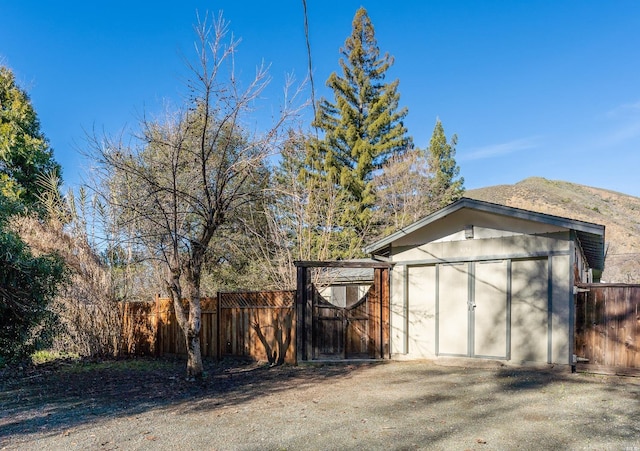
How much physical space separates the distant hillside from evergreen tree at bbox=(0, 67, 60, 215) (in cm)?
3691

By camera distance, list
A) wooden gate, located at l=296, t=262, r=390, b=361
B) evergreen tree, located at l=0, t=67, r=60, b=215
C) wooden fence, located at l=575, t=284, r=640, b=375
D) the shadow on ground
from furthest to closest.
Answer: evergreen tree, located at l=0, t=67, r=60, b=215 < wooden gate, located at l=296, t=262, r=390, b=361 < wooden fence, located at l=575, t=284, r=640, b=375 < the shadow on ground

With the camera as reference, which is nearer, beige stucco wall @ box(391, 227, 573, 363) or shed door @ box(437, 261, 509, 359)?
beige stucco wall @ box(391, 227, 573, 363)

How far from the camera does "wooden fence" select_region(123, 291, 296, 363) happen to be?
927 centimetres

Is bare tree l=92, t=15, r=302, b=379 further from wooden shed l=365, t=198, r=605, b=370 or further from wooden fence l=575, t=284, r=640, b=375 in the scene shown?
wooden fence l=575, t=284, r=640, b=375

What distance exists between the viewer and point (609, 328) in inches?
273

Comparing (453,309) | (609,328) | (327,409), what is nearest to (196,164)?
(327,409)

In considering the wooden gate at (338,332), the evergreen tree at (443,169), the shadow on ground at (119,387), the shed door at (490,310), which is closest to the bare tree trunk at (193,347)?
the shadow on ground at (119,387)

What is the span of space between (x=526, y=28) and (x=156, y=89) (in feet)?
30.7

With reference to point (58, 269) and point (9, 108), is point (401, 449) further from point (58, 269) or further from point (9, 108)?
point (9, 108)

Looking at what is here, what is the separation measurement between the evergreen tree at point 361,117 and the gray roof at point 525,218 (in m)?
15.3

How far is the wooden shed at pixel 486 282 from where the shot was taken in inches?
293

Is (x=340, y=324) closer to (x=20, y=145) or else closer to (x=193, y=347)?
(x=193, y=347)

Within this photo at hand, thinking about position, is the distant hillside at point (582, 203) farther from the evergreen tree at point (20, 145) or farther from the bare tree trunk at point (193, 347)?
the evergreen tree at point (20, 145)

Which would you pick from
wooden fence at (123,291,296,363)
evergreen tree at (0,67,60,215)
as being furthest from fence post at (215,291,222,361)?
evergreen tree at (0,67,60,215)
